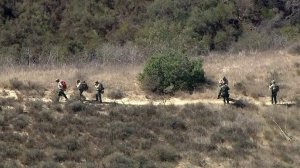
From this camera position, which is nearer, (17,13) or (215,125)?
(215,125)

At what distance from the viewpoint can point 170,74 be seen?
35.6 metres

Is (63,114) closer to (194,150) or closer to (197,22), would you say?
(194,150)

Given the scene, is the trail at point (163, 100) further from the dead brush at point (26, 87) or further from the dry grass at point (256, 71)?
the dry grass at point (256, 71)

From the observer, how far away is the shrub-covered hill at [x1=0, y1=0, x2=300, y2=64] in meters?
57.1

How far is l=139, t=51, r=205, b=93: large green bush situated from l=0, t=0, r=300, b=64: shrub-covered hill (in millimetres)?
17204

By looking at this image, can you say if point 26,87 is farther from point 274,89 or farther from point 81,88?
point 274,89

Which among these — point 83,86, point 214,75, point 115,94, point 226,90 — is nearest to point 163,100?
point 115,94

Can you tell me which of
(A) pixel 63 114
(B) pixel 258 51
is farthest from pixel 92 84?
(B) pixel 258 51

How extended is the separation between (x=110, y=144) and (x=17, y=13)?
37563 mm

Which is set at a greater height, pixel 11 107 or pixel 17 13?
pixel 17 13

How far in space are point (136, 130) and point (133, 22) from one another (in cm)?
3498

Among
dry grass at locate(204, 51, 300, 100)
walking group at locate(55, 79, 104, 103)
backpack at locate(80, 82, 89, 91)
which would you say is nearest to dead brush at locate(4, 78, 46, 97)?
walking group at locate(55, 79, 104, 103)

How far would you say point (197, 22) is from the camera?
58750 mm

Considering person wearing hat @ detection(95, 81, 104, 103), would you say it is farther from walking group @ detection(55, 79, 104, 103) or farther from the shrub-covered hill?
the shrub-covered hill
